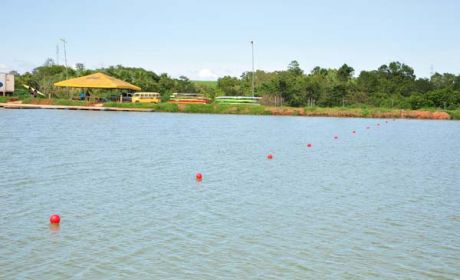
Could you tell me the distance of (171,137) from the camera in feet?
106

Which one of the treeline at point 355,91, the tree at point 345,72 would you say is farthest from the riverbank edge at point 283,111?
the tree at point 345,72

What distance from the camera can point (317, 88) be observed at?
74.8 meters

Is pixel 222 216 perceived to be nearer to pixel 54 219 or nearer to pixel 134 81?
pixel 54 219

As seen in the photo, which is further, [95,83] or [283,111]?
[283,111]

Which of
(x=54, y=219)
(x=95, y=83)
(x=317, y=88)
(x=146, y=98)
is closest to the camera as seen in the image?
(x=54, y=219)

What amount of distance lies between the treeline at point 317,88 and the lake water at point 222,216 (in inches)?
1937

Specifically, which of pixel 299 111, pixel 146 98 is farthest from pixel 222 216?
pixel 146 98

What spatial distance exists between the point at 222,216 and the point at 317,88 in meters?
64.3

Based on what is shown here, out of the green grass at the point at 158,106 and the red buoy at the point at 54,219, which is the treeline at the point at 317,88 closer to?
the green grass at the point at 158,106

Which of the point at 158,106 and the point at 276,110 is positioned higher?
the point at 158,106

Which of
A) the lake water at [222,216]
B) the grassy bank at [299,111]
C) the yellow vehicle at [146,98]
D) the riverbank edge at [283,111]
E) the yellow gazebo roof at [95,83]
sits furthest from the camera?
the yellow vehicle at [146,98]

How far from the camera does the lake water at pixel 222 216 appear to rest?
873 cm

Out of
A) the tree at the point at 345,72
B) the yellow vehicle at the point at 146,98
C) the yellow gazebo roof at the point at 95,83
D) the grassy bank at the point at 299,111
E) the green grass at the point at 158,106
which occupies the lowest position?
the grassy bank at the point at 299,111

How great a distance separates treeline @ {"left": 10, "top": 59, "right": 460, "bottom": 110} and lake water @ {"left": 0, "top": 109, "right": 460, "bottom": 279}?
4920cm
